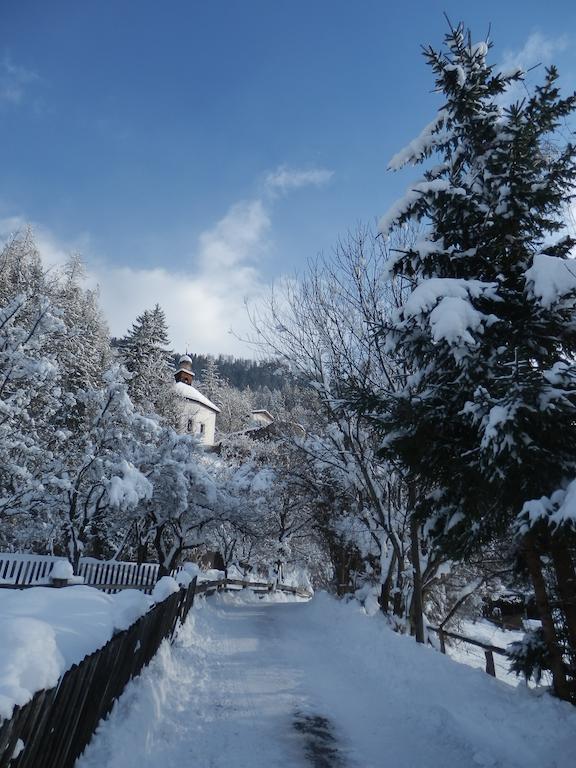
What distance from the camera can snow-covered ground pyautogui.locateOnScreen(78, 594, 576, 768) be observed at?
4.56m

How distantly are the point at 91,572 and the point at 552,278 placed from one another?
58.3ft

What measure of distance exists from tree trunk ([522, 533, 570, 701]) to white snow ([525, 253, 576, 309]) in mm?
2897

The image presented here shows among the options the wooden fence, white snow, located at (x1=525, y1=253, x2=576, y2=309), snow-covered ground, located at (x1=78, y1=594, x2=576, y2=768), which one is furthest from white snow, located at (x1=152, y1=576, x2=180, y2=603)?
white snow, located at (x1=525, y1=253, x2=576, y2=309)

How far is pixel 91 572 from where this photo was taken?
1661 cm

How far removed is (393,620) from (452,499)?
8135mm

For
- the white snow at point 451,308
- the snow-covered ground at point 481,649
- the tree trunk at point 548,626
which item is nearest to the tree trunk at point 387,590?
the snow-covered ground at point 481,649

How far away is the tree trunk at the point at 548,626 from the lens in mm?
5160

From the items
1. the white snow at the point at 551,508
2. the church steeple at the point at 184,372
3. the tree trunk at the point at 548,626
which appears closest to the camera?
the white snow at the point at 551,508

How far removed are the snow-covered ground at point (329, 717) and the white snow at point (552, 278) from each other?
4633 mm

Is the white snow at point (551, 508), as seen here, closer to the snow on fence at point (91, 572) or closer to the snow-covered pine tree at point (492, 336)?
the snow-covered pine tree at point (492, 336)

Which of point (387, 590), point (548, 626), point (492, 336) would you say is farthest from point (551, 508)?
point (387, 590)

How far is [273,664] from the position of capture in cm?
906

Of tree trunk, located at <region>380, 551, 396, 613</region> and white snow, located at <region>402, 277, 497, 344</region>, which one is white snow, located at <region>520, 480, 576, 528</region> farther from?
tree trunk, located at <region>380, 551, 396, 613</region>

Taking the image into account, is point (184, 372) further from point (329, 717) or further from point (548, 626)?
point (548, 626)
